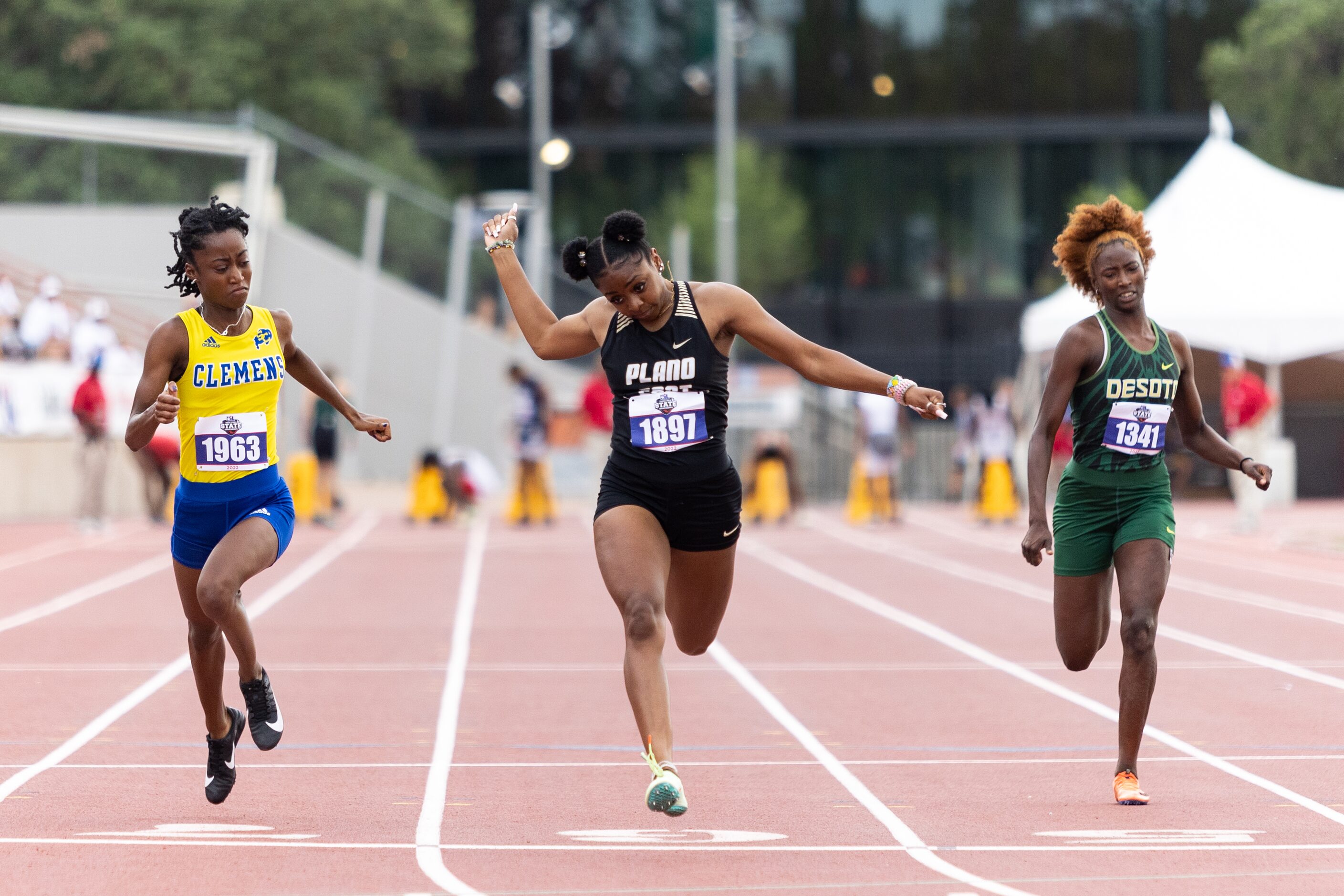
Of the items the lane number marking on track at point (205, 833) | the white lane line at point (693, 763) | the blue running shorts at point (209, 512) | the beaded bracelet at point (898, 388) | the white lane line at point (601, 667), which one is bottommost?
the white lane line at point (601, 667)

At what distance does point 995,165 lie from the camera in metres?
50.2

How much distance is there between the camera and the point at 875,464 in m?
26.1

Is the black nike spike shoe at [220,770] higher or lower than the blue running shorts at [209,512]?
lower

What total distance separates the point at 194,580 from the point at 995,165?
1771 inches

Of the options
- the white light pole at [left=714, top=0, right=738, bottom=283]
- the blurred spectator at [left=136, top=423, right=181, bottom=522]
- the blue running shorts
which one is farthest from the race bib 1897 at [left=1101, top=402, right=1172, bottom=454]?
the white light pole at [left=714, top=0, right=738, bottom=283]

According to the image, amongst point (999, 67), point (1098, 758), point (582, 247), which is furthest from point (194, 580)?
point (999, 67)

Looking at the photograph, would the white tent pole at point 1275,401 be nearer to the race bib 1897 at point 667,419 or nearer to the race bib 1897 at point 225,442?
the race bib 1897 at point 667,419

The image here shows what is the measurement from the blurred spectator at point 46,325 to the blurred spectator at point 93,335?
10 centimetres

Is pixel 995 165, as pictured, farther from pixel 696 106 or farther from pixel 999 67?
pixel 696 106

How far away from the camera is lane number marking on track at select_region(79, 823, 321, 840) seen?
6500 mm

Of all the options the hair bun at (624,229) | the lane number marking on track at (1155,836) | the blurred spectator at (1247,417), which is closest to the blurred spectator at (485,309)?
the blurred spectator at (1247,417)

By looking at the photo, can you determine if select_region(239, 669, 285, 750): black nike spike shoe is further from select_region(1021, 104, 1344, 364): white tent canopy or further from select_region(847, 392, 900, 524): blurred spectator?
select_region(847, 392, 900, 524): blurred spectator

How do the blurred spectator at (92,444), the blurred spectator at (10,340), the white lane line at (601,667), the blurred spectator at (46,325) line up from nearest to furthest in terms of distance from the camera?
the white lane line at (601,667)
the blurred spectator at (92,444)
the blurred spectator at (10,340)
the blurred spectator at (46,325)

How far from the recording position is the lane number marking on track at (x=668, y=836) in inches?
254
